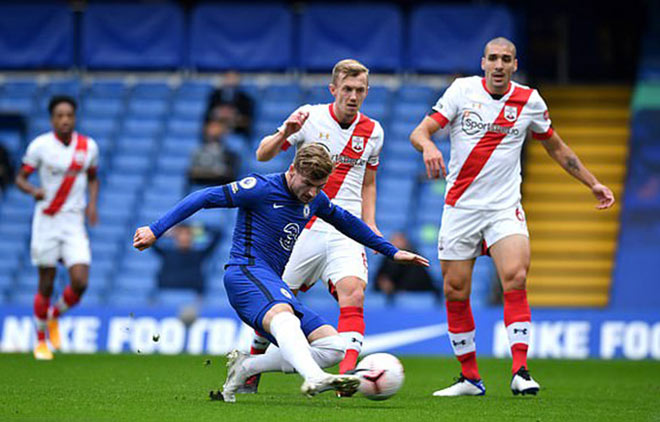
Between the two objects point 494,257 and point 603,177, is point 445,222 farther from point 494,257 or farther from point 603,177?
point 603,177

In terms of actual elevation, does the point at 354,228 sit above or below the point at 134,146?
below

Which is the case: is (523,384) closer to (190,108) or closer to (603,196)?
(603,196)

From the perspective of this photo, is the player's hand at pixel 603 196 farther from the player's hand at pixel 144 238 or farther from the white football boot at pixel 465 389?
the player's hand at pixel 144 238

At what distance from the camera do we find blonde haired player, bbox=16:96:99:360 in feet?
43.7

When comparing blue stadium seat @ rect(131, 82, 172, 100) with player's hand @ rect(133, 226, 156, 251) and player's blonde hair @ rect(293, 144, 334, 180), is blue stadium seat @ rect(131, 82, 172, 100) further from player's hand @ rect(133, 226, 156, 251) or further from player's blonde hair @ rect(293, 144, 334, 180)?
player's hand @ rect(133, 226, 156, 251)

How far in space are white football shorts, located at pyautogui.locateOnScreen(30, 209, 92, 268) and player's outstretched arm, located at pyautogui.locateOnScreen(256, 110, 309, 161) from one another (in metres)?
4.96

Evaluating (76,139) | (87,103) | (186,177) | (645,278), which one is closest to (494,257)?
(76,139)

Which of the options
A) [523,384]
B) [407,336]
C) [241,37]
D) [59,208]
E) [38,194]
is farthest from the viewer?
[241,37]

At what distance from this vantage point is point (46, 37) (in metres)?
20.8

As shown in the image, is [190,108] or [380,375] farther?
[190,108]

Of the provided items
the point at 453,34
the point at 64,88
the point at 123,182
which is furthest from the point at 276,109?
the point at 64,88

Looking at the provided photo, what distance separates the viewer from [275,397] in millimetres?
8797

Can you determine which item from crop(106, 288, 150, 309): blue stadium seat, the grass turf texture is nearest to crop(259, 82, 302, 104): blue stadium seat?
crop(106, 288, 150, 309): blue stadium seat

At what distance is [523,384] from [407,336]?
6.24 m
